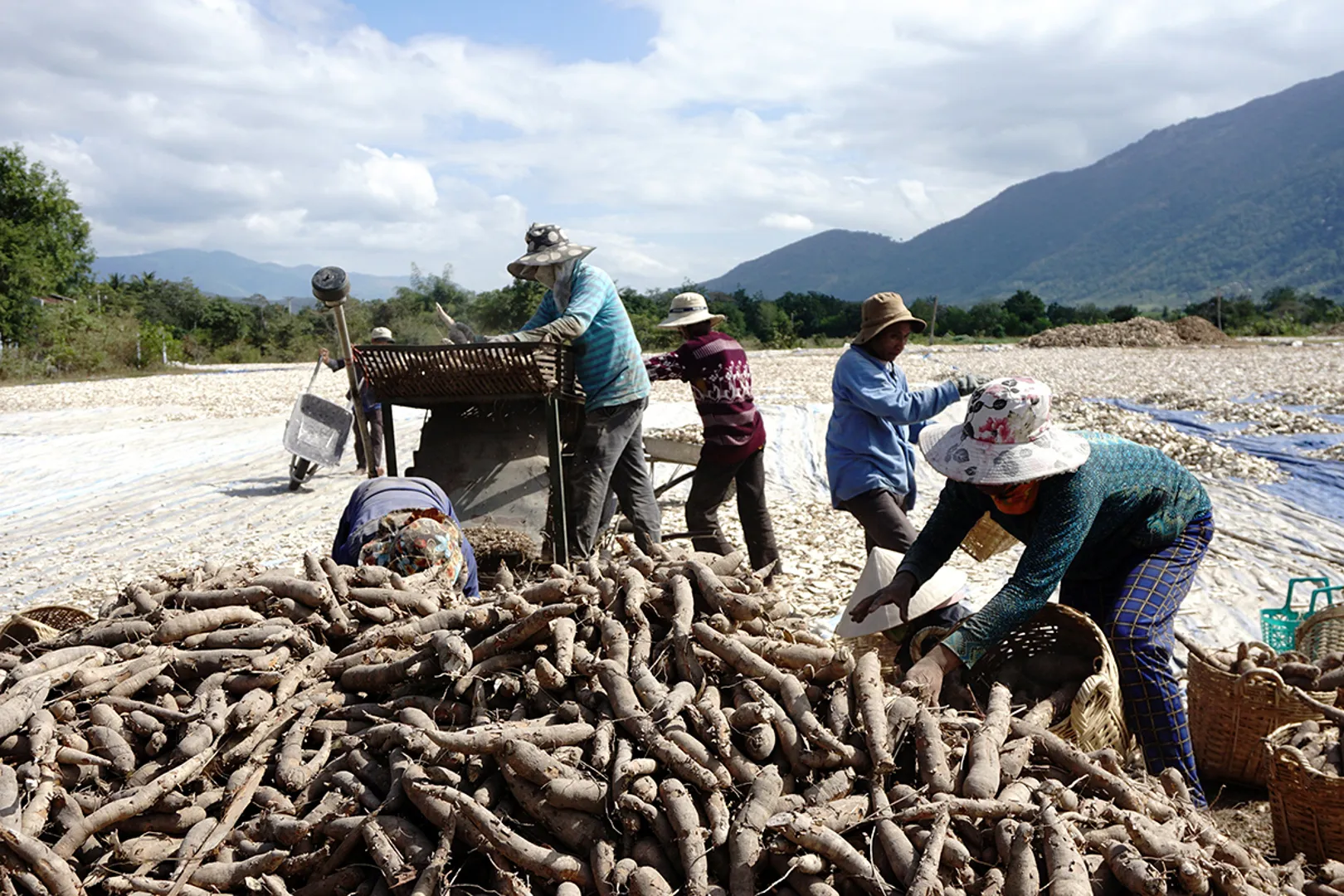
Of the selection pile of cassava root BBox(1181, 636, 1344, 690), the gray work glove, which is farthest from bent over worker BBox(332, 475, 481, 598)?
pile of cassava root BBox(1181, 636, 1344, 690)

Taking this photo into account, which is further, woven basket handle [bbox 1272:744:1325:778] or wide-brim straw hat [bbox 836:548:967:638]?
wide-brim straw hat [bbox 836:548:967:638]

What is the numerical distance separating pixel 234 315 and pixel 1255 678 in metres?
53.0

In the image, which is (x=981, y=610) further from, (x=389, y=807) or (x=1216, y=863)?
(x=389, y=807)

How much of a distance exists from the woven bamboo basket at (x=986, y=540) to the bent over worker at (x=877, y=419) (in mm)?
438

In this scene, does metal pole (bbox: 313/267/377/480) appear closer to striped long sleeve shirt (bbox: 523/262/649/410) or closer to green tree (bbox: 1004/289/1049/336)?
striped long sleeve shirt (bbox: 523/262/649/410)

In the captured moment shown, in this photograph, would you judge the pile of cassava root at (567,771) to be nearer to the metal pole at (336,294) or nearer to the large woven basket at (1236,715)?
the large woven basket at (1236,715)

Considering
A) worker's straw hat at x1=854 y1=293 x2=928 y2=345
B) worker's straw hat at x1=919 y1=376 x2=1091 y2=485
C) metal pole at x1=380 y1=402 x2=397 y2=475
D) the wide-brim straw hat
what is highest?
worker's straw hat at x1=854 y1=293 x2=928 y2=345

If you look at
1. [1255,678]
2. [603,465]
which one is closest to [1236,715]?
[1255,678]

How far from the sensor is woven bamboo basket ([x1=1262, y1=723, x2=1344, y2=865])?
9.61 ft

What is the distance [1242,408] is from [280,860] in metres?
14.2

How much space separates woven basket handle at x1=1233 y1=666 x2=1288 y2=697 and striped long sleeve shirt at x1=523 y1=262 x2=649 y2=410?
3407mm

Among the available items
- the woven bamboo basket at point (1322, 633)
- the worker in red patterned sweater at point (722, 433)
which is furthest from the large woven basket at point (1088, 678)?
the worker in red patterned sweater at point (722, 433)

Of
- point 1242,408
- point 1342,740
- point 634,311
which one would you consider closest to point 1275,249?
point 634,311

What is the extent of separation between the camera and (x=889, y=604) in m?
3.62
